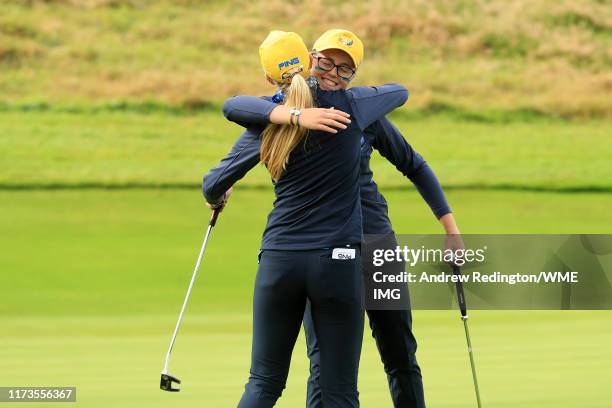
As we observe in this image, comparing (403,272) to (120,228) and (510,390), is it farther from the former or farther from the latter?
(120,228)

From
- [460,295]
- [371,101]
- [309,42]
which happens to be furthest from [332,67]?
[309,42]

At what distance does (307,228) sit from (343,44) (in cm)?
69

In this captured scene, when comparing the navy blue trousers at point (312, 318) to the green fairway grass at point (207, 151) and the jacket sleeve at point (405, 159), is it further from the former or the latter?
the green fairway grass at point (207, 151)

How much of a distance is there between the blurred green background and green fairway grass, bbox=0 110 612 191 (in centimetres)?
7

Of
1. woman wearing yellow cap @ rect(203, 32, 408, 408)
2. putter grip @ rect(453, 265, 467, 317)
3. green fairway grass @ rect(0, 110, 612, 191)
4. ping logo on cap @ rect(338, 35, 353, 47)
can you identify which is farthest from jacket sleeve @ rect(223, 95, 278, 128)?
green fairway grass @ rect(0, 110, 612, 191)

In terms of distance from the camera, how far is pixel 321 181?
436 cm

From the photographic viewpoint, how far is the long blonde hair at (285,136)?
4305 millimetres

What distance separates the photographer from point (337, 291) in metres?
4.36

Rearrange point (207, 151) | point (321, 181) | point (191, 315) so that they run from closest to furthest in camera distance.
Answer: point (321, 181)
point (191, 315)
point (207, 151)

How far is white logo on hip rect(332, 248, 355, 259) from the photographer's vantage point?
14.3ft

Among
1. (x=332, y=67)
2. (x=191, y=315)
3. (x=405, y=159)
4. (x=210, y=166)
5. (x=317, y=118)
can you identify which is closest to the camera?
(x=317, y=118)

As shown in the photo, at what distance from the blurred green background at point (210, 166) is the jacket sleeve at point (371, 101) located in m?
2.11

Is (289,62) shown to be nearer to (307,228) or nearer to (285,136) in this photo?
(285,136)

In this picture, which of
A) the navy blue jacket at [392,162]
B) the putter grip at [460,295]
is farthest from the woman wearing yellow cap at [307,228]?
the putter grip at [460,295]
